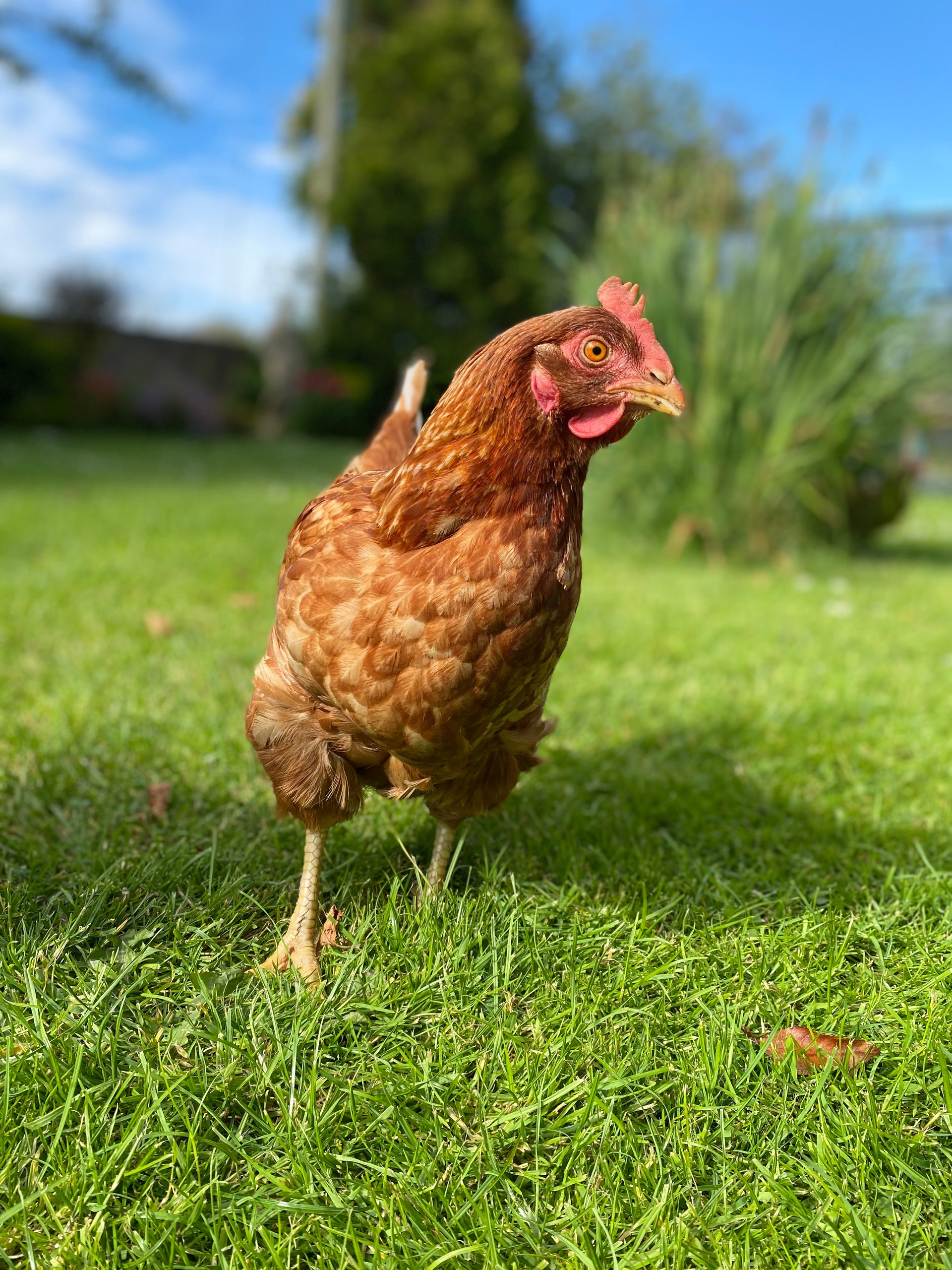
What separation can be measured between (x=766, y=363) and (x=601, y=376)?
4689 millimetres

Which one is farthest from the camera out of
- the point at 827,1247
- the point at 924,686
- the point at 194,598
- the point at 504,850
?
the point at 194,598

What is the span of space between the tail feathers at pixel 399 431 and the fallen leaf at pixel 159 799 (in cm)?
95

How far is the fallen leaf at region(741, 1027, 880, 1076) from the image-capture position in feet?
4.90

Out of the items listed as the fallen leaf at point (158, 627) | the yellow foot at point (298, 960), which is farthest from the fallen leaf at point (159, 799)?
the fallen leaf at point (158, 627)

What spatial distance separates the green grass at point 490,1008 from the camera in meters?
1.23

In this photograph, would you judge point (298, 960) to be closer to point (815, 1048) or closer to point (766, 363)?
point (815, 1048)

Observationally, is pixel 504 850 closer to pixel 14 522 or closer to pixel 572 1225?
pixel 572 1225

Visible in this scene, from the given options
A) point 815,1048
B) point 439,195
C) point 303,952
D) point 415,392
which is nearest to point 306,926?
point 303,952

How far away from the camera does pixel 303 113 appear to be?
2058cm

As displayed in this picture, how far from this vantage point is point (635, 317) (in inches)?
64.6

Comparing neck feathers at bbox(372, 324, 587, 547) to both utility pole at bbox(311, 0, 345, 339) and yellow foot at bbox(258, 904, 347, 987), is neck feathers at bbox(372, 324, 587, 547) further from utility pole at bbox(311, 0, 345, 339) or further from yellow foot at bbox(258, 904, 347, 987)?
utility pole at bbox(311, 0, 345, 339)

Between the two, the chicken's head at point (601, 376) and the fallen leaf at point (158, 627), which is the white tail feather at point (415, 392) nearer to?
the chicken's head at point (601, 376)

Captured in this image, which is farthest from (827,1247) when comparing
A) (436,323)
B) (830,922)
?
(436,323)

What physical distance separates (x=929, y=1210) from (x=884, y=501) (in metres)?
6.12
